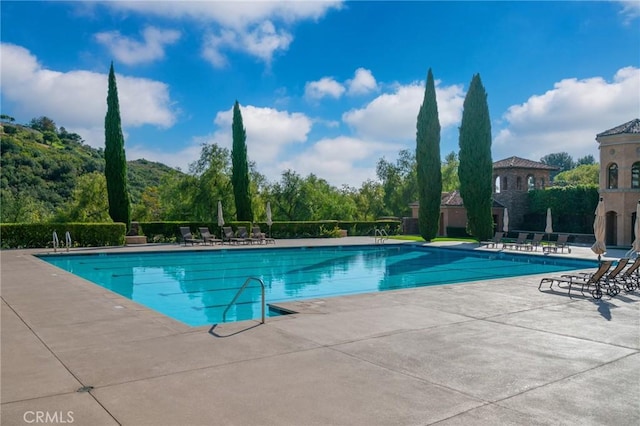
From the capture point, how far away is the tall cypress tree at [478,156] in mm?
29375

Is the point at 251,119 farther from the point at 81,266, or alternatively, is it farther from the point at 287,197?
the point at 81,266

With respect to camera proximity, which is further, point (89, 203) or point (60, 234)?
point (89, 203)

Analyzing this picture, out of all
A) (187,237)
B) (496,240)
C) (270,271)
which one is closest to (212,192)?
(187,237)

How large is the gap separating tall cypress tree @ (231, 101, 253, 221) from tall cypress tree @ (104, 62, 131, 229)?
24.2ft

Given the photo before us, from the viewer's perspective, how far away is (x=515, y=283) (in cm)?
1288

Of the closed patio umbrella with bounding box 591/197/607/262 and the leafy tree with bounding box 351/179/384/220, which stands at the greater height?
the leafy tree with bounding box 351/179/384/220

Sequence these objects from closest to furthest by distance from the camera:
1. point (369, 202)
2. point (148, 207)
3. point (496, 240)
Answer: point (496, 240)
point (148, 207)
point (369, 202)

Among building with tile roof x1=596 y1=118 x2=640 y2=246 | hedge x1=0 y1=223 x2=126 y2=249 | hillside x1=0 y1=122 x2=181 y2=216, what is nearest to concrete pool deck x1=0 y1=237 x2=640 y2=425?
hedge x1=0 y1=223 x2=126 y2=249

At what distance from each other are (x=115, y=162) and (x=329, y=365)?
25567mm

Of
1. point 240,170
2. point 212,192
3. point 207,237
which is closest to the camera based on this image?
point 207,237

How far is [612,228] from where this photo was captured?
93.4 ft

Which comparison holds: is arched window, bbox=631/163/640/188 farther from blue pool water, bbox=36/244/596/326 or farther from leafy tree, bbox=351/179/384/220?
leafy tree, bbox=351/179/384/220

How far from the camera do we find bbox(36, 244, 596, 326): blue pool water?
1283 cm

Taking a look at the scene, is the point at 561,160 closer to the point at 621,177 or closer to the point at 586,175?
the point at 586,175
